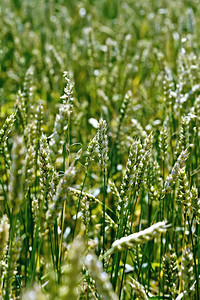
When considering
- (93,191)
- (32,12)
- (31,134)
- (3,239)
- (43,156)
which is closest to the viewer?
(3,239)

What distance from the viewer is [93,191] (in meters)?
2.23

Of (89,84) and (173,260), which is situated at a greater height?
(89,84)

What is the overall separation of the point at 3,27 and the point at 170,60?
153 centimetres

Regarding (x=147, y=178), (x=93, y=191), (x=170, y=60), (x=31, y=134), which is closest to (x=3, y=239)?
(x=31, y=134)

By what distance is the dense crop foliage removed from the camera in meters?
0.99

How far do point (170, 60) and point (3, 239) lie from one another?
318 centimetres

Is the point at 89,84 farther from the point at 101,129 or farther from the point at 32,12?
the point at 101,129

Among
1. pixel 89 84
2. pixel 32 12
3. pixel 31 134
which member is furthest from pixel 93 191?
pixel 32 12

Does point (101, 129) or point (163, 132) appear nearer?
point (101, 129)

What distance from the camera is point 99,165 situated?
7.72ft

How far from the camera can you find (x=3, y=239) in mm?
915

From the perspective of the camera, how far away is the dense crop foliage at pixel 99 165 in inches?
38.9

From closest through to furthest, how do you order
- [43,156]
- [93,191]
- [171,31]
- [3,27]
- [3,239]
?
1. [3,239]
2. [43,156]
3. [93,191]
4. [3,27]
5. [171,31]

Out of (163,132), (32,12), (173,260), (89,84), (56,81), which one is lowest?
(173,260)
